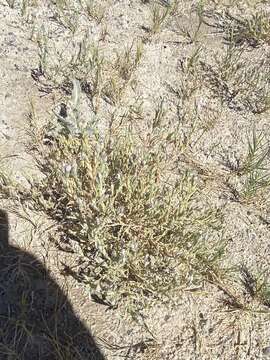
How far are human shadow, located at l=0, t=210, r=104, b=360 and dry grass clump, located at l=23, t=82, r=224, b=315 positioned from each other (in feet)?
0.66

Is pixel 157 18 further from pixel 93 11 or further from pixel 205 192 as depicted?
pixel 205 192

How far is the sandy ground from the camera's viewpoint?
2516 millimetres

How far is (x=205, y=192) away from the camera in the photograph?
3064mm

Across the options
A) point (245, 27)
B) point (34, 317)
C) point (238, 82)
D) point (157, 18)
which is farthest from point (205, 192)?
point (245, 27)

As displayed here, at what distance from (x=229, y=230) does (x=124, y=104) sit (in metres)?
1.20

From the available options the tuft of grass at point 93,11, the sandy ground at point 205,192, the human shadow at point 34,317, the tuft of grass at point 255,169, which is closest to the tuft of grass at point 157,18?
the sandy ground at point 205,192

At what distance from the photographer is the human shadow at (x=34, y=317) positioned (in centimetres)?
241

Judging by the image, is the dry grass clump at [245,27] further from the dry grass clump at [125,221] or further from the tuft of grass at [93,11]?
the dry grass clump at [125,221]

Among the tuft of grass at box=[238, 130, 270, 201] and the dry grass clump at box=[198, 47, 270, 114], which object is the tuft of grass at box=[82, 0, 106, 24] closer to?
the dry grass clump at box=[198, 47, 270, 114]

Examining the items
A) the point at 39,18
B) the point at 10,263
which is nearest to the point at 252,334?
the point at 10,263

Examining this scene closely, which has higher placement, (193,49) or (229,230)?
(193,49)

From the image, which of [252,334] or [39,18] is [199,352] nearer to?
[252,334]

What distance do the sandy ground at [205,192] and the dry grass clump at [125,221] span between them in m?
0.11

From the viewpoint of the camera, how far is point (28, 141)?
3094 millimetres
